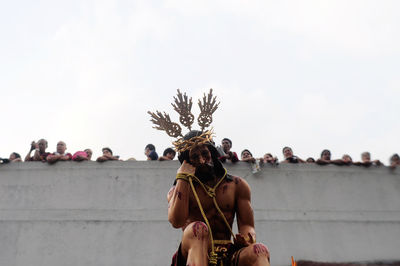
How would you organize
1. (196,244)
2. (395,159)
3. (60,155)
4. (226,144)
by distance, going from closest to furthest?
(196,244) < (226,144) < (60,155) < (395,159)

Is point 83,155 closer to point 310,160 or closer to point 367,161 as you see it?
point 310,160

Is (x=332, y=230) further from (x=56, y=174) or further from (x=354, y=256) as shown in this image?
(x=56, y=174)

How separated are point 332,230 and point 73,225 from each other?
5132 millimetres

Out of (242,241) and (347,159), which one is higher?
(347,159)

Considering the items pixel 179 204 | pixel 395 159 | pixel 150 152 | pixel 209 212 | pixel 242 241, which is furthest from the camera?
pixel 395 159

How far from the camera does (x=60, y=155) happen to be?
8.82 metres

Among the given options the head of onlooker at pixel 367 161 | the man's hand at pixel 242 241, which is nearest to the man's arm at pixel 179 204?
the man's hand at pixel 242 241

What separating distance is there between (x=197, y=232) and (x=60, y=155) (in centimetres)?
635

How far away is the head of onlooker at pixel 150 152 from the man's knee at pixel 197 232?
5832 mm

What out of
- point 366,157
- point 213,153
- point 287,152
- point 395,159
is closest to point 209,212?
point 213,153

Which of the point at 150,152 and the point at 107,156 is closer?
the point at 107,156

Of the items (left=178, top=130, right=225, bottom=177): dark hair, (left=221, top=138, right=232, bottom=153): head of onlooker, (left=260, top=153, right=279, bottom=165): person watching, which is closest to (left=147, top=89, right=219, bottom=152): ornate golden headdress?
(left=178, top=130, right=225, bottom=177): dark hair

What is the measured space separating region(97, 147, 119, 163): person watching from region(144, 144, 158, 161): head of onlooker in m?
0.65

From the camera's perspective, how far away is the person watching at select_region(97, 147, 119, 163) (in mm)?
8844
